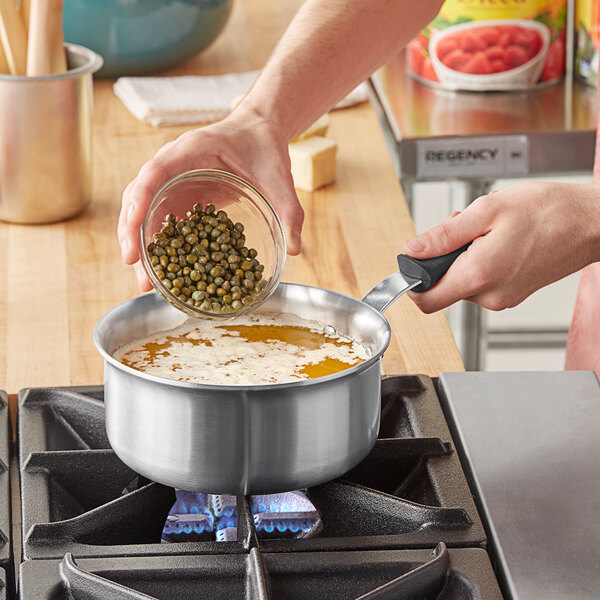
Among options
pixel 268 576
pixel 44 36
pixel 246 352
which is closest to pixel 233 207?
pixel 246 352

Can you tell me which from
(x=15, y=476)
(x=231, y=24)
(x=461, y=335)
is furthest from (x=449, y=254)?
(x=231, y=24)

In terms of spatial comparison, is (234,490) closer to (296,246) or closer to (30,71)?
(296,246)

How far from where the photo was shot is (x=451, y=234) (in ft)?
3.18

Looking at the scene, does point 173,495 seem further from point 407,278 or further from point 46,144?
point 46,144

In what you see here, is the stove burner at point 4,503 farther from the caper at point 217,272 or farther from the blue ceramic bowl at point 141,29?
the blue ceramic bowl at point 141,29

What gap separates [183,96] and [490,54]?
615 mm

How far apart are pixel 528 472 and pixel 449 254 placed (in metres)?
0.22

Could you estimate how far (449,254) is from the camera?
972 mm

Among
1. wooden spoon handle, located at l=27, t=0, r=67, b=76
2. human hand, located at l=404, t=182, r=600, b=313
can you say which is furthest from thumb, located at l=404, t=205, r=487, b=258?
wooden spoon handle, located at l=27, t=0, r=67, b=76

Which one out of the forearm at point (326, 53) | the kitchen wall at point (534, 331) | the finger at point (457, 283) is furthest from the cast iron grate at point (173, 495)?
the kitchen wall at point (534, 331)

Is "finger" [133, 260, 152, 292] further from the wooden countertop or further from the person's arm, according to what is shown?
the wooden countertop

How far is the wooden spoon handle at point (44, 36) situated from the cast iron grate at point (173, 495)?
0.64 metres

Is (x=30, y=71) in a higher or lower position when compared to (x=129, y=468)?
higher

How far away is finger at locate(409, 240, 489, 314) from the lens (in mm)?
963
